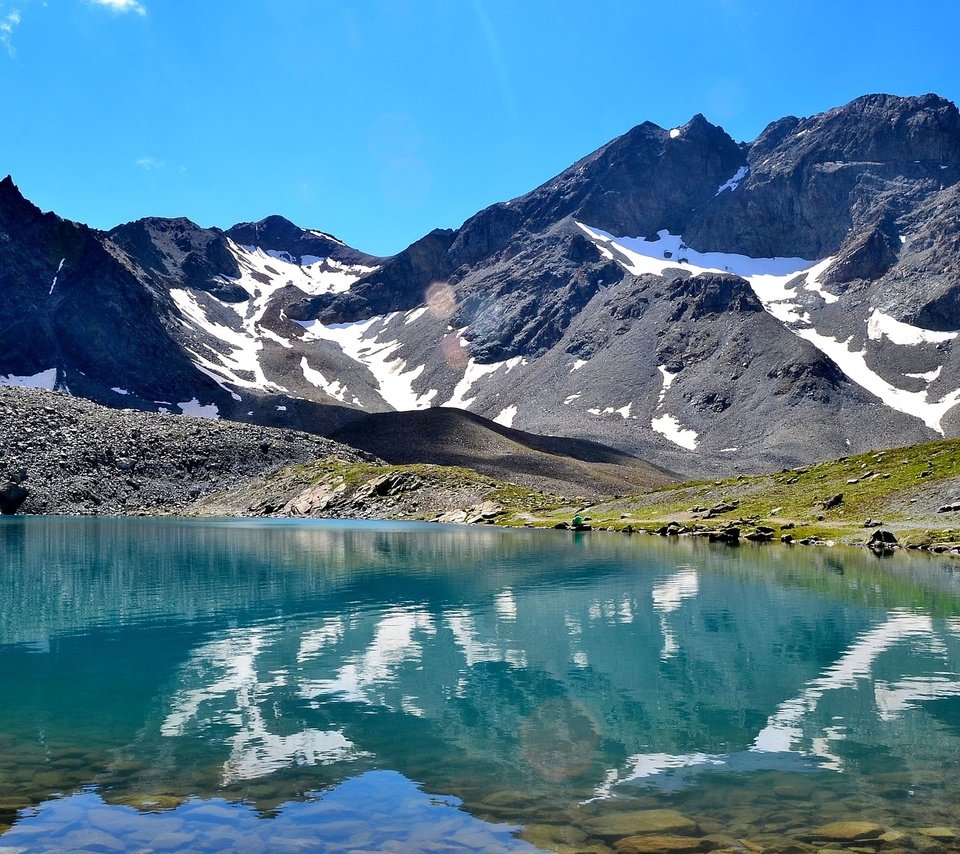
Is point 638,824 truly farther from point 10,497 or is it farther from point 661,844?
point 10,497

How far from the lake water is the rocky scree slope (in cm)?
8714

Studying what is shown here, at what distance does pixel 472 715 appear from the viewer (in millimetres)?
17672

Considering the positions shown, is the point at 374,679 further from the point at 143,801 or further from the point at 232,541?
Result: the point at 232,541

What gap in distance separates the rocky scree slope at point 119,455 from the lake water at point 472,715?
87135 mm

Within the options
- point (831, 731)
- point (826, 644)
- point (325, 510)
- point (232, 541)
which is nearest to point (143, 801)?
point (831, 731)

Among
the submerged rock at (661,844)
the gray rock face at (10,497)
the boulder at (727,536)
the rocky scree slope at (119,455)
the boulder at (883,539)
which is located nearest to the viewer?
the submerged rock at (661,844)

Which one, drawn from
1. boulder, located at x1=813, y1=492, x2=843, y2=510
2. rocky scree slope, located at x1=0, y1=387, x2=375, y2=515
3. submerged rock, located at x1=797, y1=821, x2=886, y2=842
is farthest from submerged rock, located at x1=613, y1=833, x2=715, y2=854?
rocky scree slope, located at x1=0, y1=387, x2=375, y2=515

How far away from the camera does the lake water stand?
462 inches

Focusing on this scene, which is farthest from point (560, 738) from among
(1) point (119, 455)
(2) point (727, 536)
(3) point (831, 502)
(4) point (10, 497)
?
(1) point (119, 455)

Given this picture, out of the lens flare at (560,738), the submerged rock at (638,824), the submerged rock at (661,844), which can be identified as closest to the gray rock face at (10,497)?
the lens flare at (560,738)

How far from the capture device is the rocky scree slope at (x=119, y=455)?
118625 mm

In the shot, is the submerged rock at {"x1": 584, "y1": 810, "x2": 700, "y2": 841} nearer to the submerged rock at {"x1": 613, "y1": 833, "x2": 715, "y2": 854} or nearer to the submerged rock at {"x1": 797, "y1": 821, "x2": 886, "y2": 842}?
the submerged rock at {"x1": 613, "y1": 833, "x2": 715, "y2": 854}

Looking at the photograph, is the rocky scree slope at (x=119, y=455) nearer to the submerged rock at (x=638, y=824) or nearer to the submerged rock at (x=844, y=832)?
the submerged rock at (x=638, y=824)

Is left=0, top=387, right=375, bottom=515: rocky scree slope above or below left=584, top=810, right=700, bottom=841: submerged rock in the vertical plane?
above
